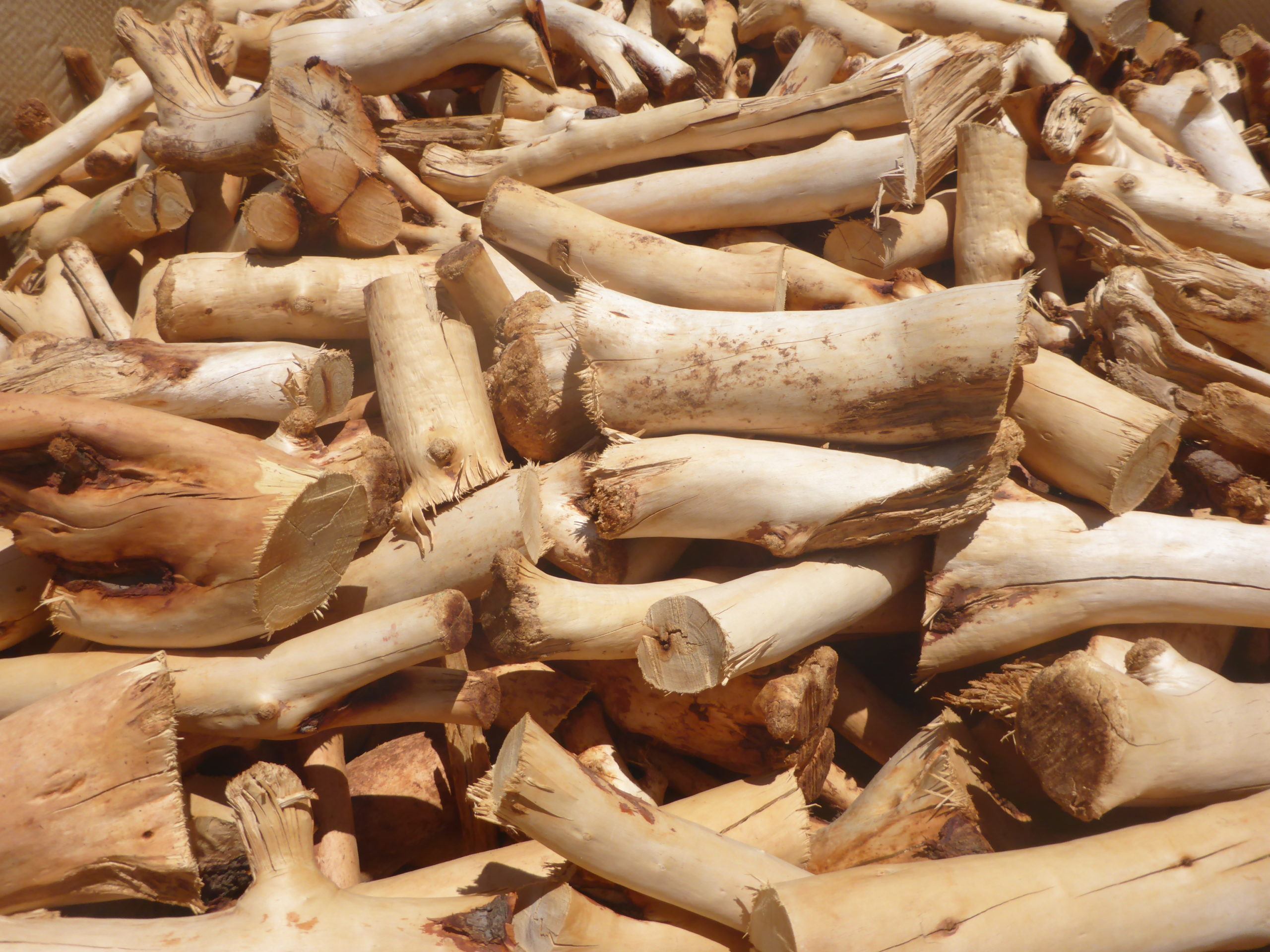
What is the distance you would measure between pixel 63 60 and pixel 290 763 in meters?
3.79

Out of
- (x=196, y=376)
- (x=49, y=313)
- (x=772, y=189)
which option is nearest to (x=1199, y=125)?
(x=772, y=189)

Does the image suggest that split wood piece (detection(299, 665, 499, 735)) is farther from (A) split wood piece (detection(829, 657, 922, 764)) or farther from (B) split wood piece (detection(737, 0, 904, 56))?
(B) split wood piece (detection(737, 0, 904, 56))

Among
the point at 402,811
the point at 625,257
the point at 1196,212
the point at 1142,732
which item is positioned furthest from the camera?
the point at 1196,212

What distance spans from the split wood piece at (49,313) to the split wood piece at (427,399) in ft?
4.85

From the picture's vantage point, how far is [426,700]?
87.7 inches

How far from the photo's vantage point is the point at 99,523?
2.01 meters

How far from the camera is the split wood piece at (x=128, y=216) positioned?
3287mm

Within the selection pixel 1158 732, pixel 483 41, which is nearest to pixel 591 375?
pixel 1158 732

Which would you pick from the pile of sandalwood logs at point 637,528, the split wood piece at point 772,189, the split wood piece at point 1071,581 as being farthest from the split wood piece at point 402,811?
the split wood piece at point 772,189

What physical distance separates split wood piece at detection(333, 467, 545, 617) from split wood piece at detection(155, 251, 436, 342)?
39.6 inches

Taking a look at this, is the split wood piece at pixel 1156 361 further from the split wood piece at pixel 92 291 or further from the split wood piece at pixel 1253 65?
the split wood piece at pixel 92 291

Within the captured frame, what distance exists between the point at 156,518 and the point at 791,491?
160 cm

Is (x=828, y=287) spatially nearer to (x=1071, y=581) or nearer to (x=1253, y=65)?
(x=1071, y=581)

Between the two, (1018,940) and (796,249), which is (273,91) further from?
(1018,940)
